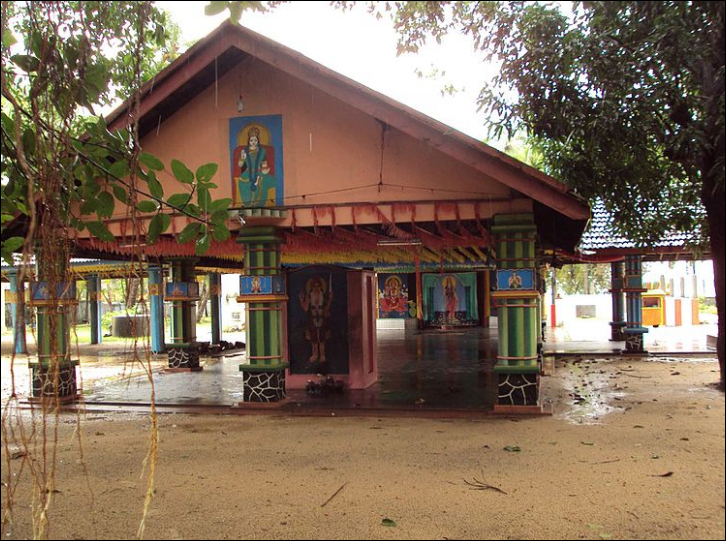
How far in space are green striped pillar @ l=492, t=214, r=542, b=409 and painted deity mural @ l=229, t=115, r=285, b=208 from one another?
3.14 m

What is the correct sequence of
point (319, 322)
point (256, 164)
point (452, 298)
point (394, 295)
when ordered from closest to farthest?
point (256, 164)
point (319, 322)
point (452, 298)
point (394, 295)

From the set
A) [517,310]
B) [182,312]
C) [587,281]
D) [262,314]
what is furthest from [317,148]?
[587,281]

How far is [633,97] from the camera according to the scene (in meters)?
5.06

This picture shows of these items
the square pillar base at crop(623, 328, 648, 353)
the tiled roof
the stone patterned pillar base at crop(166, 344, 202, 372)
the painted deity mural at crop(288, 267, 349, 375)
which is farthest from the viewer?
the square pillar base at crop(623, 328, 648, 353)

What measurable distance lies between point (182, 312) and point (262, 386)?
18.6ft

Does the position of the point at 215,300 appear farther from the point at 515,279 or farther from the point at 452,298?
the point at 515,279

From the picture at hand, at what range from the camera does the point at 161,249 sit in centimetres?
1217

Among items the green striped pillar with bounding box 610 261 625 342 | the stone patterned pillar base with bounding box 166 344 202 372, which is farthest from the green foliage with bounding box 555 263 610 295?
the stone patterned pillar base with bounding box 166 344 202 372

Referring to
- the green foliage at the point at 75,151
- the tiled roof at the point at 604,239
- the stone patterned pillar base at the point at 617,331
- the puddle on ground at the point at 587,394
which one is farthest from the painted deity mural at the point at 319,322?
the stone patterned pillar base at the point at 617,331

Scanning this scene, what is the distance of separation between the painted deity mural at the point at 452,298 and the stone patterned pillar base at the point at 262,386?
15950 mm

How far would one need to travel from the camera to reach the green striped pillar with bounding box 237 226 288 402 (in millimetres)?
9539

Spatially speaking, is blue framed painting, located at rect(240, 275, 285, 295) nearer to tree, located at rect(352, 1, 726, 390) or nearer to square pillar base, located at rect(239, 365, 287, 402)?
square pillar base, located at rect(239, 365, 287, 402)

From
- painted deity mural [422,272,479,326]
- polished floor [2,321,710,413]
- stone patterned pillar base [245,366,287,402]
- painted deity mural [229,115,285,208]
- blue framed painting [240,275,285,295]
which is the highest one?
painted deity mural [229,115,285,208]

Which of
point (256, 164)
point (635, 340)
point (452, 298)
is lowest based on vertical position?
point (635, 340)
